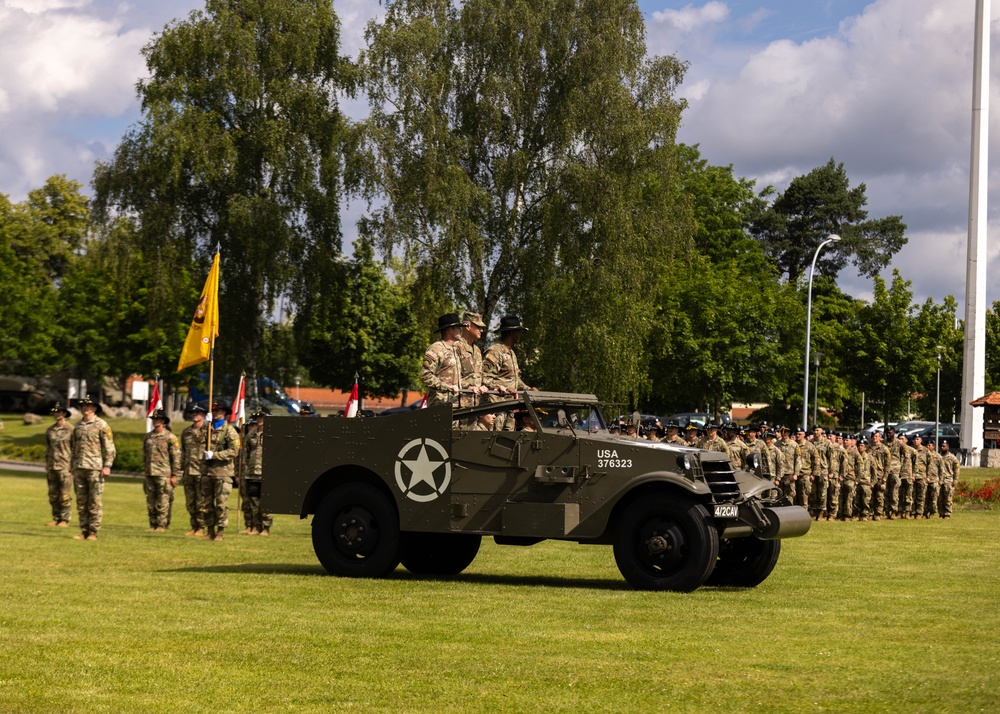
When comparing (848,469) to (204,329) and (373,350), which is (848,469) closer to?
(204,329)

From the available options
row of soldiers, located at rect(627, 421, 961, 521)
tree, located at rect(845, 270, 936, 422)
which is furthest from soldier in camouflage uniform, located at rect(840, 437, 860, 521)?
tree, located at rect(845, 270, 936, 422)

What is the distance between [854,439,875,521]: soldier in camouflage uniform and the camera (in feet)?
95.0

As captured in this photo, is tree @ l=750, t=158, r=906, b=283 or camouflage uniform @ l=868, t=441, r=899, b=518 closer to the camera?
camouflage uniform @ l=868, t=441, r=899, b=518

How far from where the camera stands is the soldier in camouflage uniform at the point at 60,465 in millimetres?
20991

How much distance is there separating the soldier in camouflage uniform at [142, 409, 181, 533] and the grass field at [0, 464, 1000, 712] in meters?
4.75

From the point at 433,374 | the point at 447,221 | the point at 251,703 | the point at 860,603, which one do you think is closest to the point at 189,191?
the point at 447,221

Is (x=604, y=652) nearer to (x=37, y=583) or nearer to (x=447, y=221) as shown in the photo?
(x=37, y=583)

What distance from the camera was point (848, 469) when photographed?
28.7 metres

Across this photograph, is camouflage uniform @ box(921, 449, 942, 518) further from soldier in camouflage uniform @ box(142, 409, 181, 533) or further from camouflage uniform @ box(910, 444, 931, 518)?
soldier in camouflage uniform @ box(142, 409, 181, 533)

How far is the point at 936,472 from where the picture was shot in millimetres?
30516

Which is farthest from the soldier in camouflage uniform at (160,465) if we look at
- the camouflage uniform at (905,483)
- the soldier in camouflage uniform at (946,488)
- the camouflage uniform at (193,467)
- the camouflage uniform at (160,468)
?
the soldier in camouflage uniform at (946,488)

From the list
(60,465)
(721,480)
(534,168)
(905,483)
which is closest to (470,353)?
(721,480)

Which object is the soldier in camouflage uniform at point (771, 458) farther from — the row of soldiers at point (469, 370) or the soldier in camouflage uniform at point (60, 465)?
the row of soldiers at point (469, 370)

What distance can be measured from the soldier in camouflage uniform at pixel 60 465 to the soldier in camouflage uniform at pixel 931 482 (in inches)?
716
